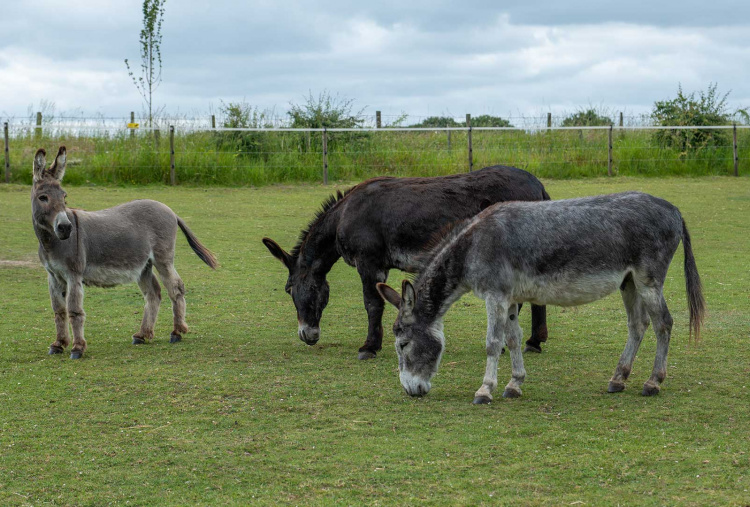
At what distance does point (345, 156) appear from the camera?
23.8 m

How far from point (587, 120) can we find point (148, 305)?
23.2m

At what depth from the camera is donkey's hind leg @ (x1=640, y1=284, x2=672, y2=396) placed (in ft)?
20.2

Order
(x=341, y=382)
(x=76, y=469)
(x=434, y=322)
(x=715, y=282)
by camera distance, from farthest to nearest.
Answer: (x=715, y=282) → (x=341, y=382) → (x=434, y=322) → (x=76, y=469)

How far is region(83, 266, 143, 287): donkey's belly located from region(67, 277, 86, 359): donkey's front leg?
0.72 ft

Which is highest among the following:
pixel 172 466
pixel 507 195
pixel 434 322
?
pixel 507 195

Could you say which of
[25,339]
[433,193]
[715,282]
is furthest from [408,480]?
[715,282]

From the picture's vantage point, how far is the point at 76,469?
4.79 m

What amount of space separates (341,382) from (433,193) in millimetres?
2219

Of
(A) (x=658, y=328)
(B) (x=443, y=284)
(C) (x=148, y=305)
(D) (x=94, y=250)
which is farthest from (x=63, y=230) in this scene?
(A) (x=658, y=328)

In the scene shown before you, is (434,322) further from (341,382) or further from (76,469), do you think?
(76,469)

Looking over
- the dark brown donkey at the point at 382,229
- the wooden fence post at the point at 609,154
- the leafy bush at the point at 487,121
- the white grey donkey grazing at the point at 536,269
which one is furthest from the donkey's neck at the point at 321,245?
the leafy bush at the point at 487,121

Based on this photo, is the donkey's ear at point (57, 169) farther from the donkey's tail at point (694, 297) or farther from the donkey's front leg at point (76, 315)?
the donkey's tail at point (694, 297)

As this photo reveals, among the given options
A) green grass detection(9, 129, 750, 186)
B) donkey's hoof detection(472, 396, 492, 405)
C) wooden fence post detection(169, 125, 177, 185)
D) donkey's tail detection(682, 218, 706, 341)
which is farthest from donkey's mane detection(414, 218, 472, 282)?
wooden fence post detection(169, 125, 177, 185)

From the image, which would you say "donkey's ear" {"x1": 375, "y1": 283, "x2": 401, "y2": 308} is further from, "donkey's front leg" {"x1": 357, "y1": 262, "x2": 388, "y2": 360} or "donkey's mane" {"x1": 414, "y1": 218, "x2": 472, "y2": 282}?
"donkey's front leg" {"x1": 357, "y1": 262, "x2": 388, "y2": 360}
